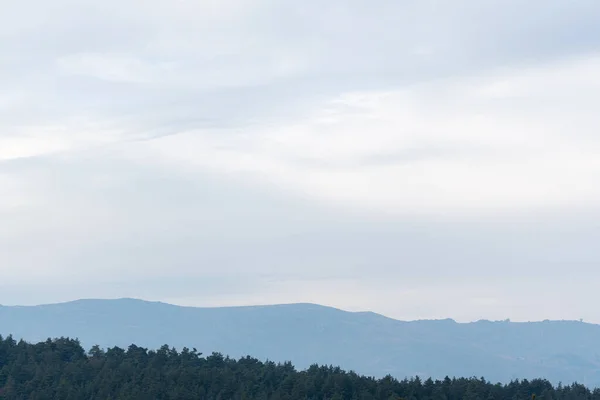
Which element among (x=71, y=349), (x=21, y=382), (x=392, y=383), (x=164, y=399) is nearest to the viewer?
(x=164, y=399)

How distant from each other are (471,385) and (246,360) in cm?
4454

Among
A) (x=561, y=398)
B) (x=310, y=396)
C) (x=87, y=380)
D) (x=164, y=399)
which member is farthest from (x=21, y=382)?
(x=561, y=398)

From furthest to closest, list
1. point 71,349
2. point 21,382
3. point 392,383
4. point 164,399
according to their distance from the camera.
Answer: point 71,349 < point 21,382 < point 392,383 < point 164,399

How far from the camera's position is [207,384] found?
382 feet

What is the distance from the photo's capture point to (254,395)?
376 feet

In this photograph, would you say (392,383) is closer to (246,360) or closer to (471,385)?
(471,385)

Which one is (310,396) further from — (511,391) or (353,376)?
(511,391)

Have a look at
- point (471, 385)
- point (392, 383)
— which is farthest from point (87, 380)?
point (471, 385)

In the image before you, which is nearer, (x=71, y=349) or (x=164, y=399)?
(x=164, y=399)

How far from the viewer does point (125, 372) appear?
12069cm

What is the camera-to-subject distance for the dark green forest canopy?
365 ft

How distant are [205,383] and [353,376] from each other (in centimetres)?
1810

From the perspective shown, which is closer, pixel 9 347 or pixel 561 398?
pixel 561 398

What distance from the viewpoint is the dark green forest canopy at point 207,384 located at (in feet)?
365
